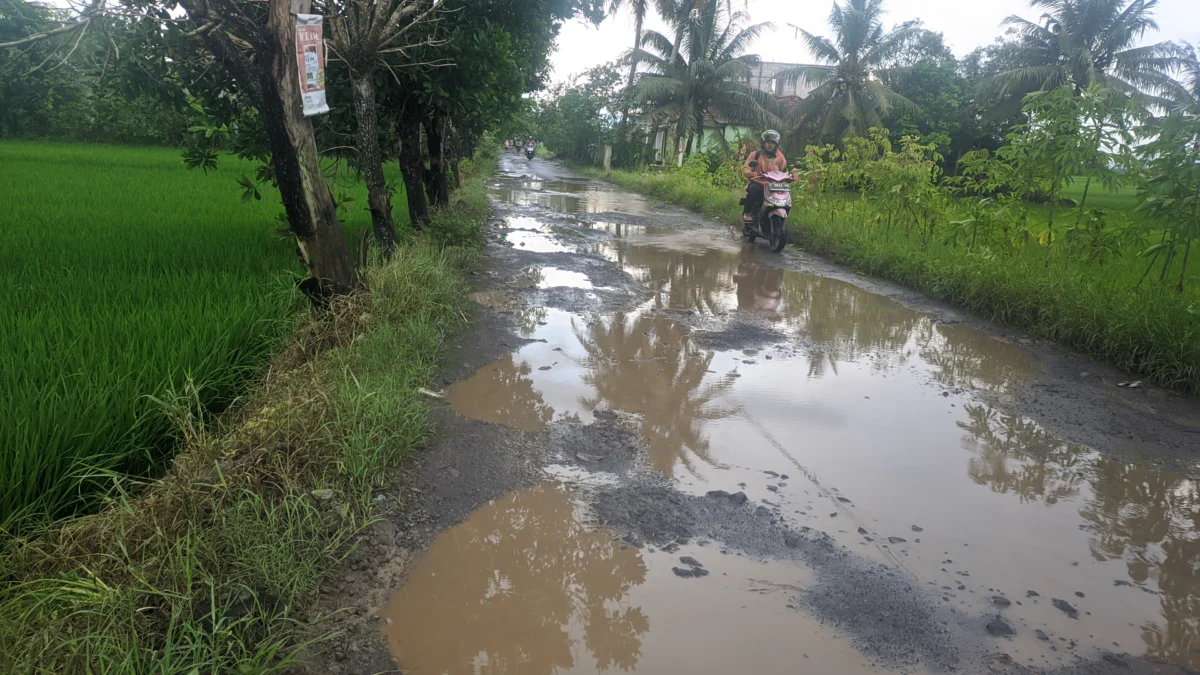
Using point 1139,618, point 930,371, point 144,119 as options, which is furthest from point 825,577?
point 144,119

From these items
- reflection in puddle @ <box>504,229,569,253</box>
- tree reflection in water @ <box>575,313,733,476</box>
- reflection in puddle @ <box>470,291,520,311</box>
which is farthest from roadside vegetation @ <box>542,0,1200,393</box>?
reflection in puddle @ <box>470,291,520,311</box>

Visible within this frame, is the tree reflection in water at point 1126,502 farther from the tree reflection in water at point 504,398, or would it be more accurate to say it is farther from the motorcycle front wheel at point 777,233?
the motorcycle front wheel at point 777,233

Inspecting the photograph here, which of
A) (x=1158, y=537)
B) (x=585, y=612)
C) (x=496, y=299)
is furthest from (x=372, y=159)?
(x=1158, y=537)

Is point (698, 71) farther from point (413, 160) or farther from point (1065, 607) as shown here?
point (1065, 607)

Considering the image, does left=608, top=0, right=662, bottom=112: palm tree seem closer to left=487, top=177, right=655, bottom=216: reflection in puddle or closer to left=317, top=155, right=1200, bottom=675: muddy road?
left=487, top=177, right=655, bottom=216: reflection in puddle

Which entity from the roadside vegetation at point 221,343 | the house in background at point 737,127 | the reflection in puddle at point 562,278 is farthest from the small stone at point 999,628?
the house in background at point 737,127

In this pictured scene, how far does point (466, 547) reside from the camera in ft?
8.93

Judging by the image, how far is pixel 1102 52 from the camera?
21609mm

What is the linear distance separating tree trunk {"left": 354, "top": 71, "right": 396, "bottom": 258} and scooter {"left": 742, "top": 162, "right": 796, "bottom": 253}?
505cm

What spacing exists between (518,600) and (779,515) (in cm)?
112

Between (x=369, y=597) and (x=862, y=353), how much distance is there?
160 inches

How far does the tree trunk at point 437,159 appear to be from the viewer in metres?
9.01

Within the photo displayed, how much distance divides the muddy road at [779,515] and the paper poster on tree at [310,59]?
177 cm

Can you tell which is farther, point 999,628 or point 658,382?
point 658,382
